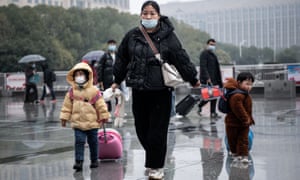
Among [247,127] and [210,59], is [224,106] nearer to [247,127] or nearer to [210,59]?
[247,127]

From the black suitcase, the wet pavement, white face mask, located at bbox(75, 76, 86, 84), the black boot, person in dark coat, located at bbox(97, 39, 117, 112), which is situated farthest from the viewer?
the black suitcase

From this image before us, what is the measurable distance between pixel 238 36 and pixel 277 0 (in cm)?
3435

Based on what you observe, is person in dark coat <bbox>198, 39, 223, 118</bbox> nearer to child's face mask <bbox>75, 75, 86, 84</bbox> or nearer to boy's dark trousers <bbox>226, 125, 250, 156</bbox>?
boy's dark trousers <bbox>226, 125, 250, 156</bbox>

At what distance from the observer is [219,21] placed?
5497 inches

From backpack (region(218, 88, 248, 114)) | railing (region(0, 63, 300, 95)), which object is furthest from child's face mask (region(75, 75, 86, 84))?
railing (region(0, 63, 300, 95))

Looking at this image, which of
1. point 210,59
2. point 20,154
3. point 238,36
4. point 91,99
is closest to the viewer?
point 91,99

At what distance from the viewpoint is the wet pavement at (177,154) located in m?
6.81

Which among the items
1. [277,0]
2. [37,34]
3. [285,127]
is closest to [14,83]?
[285,127]

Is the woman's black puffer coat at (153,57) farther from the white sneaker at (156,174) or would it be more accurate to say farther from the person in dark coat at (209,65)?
the person in dark coat at (209,65)

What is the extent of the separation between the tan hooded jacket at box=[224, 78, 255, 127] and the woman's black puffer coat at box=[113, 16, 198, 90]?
1146mm

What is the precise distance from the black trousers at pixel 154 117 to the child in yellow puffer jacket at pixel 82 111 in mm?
1061

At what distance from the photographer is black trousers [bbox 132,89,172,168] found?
20.2 feet

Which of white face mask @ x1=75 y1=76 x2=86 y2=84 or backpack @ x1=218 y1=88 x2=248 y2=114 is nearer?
white face mask @ x1=75 y1=76 x2=86 y2=84

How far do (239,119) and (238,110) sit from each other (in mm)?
121
